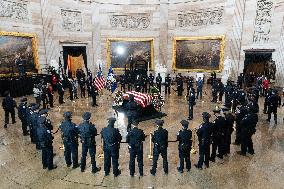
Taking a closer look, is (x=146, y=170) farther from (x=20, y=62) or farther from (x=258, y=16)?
(x=258, y=16)

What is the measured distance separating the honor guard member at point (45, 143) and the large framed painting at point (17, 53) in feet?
35.6

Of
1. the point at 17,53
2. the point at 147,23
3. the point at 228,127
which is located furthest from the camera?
the point at 147,23

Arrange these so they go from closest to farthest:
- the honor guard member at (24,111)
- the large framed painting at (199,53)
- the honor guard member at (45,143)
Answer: the honor guard member at (45,143) → the honor guard member at (24,111) → the large framed painting at (199,53)

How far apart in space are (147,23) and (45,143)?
59.6ft

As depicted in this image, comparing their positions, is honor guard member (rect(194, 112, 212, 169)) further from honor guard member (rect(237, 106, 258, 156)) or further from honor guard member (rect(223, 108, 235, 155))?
honor guard member (rect(237, 106, 258, 156))

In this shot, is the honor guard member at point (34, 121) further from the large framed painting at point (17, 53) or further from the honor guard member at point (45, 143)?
the large framed painting at point (17, 53)

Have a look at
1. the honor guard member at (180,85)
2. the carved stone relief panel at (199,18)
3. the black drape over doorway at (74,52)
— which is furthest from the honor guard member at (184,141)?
the black drape over doorway at (74,52)

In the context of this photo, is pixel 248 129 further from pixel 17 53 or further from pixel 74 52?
pixel 74 52

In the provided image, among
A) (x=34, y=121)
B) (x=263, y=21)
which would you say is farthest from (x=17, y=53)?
(x=263, y=21)

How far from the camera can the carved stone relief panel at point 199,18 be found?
19.8 m

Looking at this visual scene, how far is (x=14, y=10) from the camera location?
54.3ft

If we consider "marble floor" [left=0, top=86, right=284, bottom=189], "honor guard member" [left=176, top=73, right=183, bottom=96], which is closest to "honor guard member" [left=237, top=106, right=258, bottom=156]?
"marble floor" [left=0, top=86, right=284, bottom=189]

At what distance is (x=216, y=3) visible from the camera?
1958 cm

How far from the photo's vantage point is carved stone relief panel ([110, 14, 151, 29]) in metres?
22.3
